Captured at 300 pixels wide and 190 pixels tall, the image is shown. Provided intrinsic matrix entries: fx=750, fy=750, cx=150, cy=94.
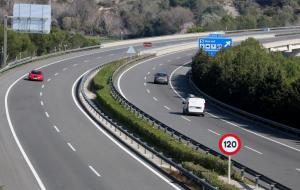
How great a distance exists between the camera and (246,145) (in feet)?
136

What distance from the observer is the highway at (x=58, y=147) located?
2870 centimetres

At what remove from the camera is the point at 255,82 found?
2227 inches

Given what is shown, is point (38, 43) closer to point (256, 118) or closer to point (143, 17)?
point (256, 118)

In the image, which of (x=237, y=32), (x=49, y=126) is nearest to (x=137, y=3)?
(x=237, y=32)

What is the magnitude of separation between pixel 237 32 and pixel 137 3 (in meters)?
62.9

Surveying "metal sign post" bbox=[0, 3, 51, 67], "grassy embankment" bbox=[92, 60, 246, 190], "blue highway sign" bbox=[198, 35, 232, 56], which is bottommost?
"grassy embankment" bbox=[92, 60, 246, 190]

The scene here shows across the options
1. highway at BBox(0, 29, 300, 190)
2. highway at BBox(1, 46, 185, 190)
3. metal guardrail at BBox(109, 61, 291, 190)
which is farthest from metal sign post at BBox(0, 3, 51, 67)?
metal guardrail at BBox(109, 61, 291, 190)

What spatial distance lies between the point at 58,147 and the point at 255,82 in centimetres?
2313

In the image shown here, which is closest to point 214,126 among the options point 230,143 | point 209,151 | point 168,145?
point 168,145

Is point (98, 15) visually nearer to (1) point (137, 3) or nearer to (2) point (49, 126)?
(1) point (137, 3)

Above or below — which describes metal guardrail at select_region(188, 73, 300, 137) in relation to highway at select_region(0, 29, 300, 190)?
below

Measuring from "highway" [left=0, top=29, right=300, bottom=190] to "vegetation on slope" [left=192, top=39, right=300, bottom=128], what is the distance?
4446mm

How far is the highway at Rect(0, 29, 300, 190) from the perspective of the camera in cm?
2870

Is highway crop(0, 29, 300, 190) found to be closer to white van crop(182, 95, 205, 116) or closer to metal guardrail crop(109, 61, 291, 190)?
white van crop(182, 95, 205, 116)
